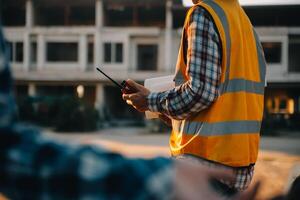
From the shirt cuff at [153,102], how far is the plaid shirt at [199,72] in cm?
4

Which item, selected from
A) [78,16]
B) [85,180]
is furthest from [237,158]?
[78,16]

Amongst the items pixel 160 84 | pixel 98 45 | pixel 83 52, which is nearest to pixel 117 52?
pixel 98 45

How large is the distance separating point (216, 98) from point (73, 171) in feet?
3.34

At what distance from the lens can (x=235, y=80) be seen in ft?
5.77

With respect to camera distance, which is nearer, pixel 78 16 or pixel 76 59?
pixel 76 59

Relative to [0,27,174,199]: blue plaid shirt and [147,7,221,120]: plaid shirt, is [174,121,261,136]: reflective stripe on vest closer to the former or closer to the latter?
[147,7,221,120]: plaid shirt

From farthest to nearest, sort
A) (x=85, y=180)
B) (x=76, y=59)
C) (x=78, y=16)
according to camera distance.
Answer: (x=78, y=16) < (x=76, y=59) < (x=85, y=180)

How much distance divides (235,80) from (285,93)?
96.1 feet

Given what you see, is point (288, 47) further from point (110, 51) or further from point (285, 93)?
point (110, 51)

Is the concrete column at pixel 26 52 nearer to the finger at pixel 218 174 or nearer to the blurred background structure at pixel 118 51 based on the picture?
the blurred background structure at pixel 118 51

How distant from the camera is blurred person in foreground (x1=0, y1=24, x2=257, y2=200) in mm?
752

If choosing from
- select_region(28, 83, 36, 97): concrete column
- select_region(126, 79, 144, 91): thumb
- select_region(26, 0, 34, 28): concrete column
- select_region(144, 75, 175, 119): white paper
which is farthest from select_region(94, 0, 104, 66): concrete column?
select_region(126, 79, 144, 91): thumb

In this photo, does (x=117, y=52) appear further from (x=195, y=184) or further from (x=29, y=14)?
(x=195, y=184)

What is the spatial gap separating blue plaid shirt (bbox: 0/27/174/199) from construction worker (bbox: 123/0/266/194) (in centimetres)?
90
